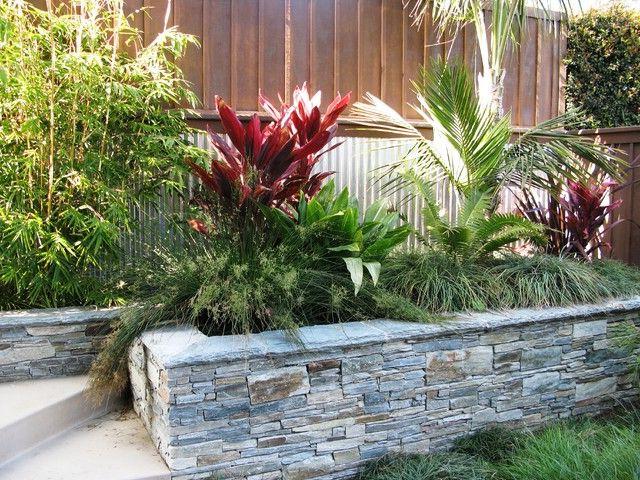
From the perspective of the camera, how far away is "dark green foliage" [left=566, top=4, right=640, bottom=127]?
7.61 meters

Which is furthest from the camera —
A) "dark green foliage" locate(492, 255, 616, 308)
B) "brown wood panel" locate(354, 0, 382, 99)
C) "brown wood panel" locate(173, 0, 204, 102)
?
"brown wood panel" locate(354, 0, 382, 99)

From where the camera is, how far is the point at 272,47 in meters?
5.01

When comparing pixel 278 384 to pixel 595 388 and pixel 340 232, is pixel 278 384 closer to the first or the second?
pixel 340 232

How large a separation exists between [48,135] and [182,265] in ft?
3.91

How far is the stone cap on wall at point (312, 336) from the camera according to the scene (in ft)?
9.82

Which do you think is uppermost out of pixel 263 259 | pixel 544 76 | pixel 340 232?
pixel 544 76

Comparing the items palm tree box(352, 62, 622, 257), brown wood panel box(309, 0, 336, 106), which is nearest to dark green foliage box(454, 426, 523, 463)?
palm tree box(352, 62, 622, 257)

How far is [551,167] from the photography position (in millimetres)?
4414

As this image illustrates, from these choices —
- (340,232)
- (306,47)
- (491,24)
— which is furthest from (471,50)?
(340,232)

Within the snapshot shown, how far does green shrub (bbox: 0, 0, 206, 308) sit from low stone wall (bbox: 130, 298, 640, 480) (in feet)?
2.70

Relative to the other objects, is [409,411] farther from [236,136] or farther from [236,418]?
[236,136]

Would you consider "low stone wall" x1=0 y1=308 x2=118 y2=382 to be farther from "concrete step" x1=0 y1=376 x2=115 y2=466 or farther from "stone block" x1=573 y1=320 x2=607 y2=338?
"stone block" x1=573 y1=320 x2=607 y2=338

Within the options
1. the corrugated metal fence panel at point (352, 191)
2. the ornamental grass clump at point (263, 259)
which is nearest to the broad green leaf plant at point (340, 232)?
the ornamental grass clump at point (263, 259)

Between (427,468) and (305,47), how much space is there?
3430 millimetres
